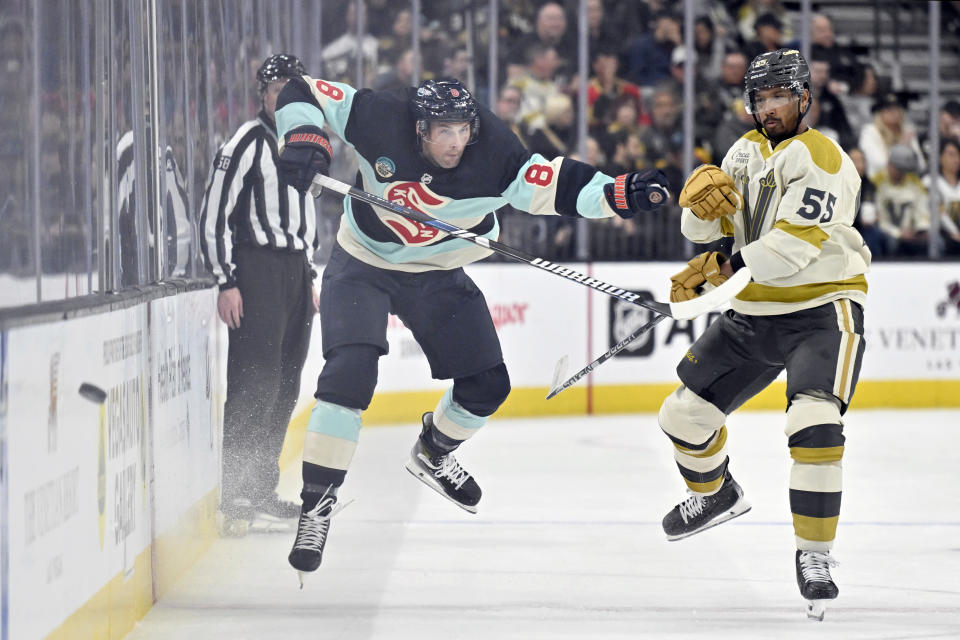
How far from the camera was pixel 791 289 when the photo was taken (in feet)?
9.86

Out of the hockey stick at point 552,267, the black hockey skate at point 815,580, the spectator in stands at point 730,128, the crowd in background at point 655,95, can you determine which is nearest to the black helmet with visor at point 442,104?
the hockey stick at point 552,267

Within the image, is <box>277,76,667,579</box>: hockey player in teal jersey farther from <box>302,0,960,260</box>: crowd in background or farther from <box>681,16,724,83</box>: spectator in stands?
<box>681,16,724,83</box>: spectator in stands

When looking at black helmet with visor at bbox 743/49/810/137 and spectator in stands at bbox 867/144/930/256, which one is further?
spectator in stands at bbox 867/144/930/256

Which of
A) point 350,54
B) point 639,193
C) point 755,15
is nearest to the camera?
point 639,193

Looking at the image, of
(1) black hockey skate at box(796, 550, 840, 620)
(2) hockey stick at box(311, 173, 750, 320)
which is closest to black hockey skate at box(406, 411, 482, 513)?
(2) hockey stick at box(311, 173, 750, 320)

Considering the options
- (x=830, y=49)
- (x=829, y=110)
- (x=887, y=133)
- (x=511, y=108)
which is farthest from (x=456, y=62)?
(x=887, y=133)

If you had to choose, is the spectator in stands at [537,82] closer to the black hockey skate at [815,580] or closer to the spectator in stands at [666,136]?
the spectator in stands at [666,136]

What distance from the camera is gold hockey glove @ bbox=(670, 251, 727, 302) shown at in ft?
10.3

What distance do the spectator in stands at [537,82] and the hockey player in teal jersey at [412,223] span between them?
4.07 metres

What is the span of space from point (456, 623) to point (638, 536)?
113 cm

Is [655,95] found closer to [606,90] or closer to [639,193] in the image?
[606,90]

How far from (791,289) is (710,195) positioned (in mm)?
281

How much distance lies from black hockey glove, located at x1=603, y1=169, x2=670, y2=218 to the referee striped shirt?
3.69ft

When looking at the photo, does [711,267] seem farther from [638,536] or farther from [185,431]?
Answer: [185,431]
